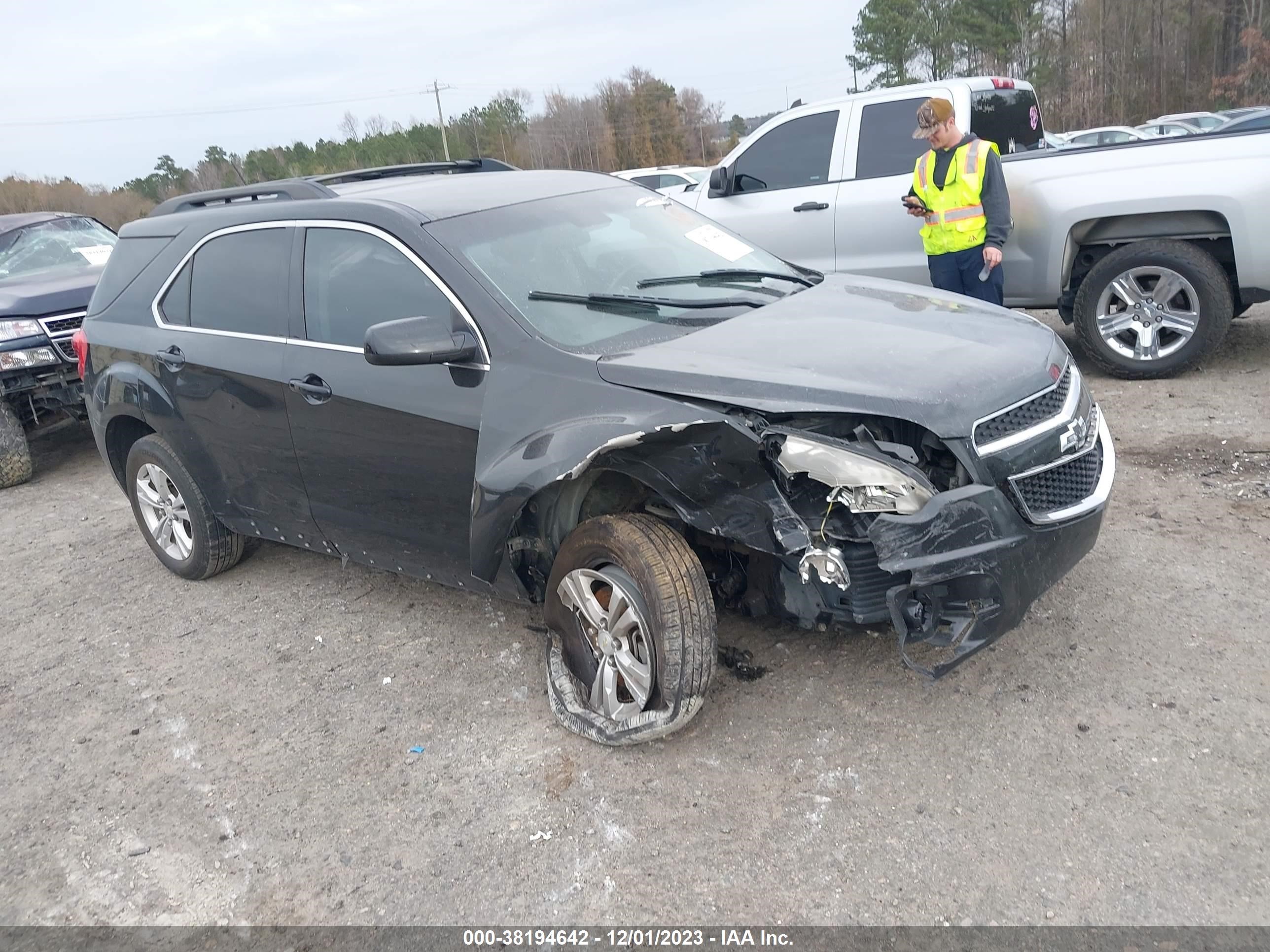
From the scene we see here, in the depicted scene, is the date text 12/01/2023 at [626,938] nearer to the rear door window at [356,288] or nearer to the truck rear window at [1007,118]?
the rear door window at [356,288]

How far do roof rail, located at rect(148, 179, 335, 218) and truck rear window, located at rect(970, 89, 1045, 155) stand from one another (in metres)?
4.80

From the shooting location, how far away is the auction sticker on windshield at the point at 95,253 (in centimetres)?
882

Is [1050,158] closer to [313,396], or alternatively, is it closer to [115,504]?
[313,396]

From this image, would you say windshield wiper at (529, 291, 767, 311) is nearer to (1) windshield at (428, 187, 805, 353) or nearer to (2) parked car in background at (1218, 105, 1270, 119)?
(1) windshield at (428, 187, 805, 353)

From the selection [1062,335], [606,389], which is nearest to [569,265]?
[606,389]

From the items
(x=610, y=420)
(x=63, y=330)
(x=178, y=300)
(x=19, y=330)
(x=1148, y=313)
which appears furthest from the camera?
(x=63, y=330)

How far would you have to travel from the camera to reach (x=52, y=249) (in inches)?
348

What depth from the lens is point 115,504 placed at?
669 cm

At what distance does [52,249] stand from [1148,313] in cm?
904

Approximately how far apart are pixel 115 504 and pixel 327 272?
380cm

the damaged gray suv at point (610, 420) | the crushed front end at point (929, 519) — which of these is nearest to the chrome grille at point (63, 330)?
the damaged gray suv at point (610, 420)

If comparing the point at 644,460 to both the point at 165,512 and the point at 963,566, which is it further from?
the point at 165,512

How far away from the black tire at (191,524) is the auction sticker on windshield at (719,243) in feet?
8.70

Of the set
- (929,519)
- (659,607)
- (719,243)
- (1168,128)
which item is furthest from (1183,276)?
(1168,128)
